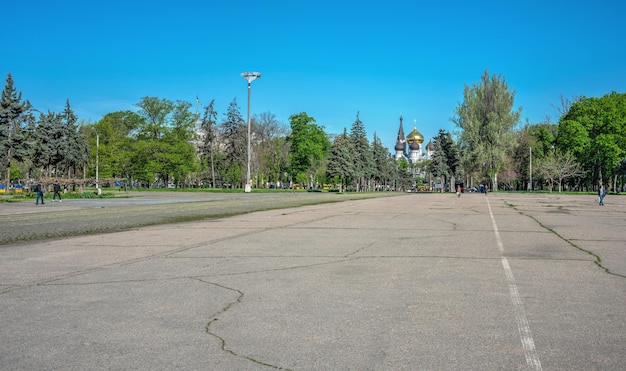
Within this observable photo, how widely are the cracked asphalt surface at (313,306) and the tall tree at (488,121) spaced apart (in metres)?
72.9

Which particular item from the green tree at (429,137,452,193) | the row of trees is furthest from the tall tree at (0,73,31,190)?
the green tree at (429,137,452,193)

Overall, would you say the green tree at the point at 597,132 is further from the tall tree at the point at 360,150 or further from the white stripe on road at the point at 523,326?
the white stripe on road at the point at 523,326

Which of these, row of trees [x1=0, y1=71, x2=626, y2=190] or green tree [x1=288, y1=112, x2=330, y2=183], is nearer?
row of trees [x1=0, y1=71, x2=626, y2=190]

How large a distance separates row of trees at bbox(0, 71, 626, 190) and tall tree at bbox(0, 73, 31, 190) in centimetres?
285

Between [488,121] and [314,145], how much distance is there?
98.5 feet

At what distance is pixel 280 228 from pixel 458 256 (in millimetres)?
7412

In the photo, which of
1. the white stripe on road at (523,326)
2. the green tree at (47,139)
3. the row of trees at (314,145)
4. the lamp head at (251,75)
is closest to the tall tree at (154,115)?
the row of trees at (314,145)

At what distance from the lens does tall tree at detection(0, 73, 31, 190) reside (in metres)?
50.0

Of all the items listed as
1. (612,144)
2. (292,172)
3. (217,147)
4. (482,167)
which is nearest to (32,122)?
(217,147)

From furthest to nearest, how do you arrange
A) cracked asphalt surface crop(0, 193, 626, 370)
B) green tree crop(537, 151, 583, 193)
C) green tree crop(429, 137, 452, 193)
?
green tree crop(429, 137, 452, 193)
green tree crop(537, 151, 583, 193)
cracked asphalt surface crop(0, 193, 626, 370)

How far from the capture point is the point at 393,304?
20.0ft

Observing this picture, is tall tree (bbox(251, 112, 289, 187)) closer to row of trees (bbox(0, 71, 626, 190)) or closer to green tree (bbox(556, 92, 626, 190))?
row of trees (bbox(0, 71, 626, 190))

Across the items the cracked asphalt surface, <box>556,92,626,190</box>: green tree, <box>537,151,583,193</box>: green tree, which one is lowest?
the cracked asphalt surface

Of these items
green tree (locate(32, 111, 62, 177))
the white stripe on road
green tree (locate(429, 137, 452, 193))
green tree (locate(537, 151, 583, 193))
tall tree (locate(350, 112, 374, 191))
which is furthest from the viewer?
green tree (locate(429, 137, 452, 193))
